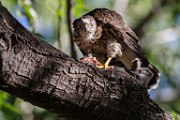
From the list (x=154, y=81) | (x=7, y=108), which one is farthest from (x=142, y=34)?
(x=154, y=81)

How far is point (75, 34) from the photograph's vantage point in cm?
520

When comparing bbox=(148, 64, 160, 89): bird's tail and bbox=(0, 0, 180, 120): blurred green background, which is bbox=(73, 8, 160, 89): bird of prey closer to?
bbox=(148, 64, 160, 89): bird's tail

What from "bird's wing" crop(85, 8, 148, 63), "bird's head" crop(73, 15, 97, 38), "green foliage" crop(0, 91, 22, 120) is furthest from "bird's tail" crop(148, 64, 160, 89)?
"green foliage" crop(0, 91, 22, 120)

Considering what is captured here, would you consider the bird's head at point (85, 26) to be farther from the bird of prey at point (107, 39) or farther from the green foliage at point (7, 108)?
the green foliage at point (7, 108)

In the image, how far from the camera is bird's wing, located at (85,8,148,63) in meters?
4.88

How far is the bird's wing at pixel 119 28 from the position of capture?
16.0 feet

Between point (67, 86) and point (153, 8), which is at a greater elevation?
point (153, 8)

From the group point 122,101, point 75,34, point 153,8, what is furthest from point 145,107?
point 153,8

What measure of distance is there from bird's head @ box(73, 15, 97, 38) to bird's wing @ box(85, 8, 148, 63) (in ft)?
0.26

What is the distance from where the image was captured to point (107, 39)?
5047mm

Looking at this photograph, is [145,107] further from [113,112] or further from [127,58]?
[127,58]

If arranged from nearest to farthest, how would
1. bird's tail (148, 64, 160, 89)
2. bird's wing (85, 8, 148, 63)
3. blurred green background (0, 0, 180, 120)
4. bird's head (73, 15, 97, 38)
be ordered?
1. bird's tail (148, 64, 160, 89)
2. bird's wing (85, 8, 148, 63)
3. bird's head (73, 15, 97, 38)
4. blurred green background (0, 0, 180, 120)

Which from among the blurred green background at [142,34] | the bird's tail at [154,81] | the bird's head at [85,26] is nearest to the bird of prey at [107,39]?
the bird's head at [85,26]

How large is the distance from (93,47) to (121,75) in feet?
5.95
